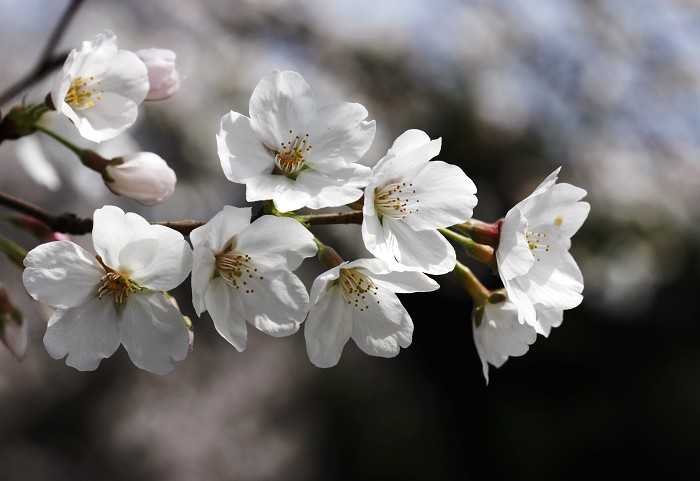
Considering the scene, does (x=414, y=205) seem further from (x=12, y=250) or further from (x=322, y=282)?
(x=12, y=250)

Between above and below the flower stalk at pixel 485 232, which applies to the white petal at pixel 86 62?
above

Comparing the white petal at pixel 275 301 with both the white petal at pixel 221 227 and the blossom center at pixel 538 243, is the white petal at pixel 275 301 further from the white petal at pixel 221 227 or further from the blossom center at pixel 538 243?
the blossom center at pixel 538 243

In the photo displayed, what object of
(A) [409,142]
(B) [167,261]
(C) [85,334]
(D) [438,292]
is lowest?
(D) [438,292]

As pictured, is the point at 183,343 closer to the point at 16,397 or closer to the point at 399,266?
the point at 399,266

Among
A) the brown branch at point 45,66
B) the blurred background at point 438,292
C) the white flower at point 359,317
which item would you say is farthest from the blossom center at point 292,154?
the blurred background at point 438,292

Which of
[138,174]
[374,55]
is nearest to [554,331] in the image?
[374,55]

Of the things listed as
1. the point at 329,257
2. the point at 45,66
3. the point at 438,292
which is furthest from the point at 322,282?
the point at 438,292
